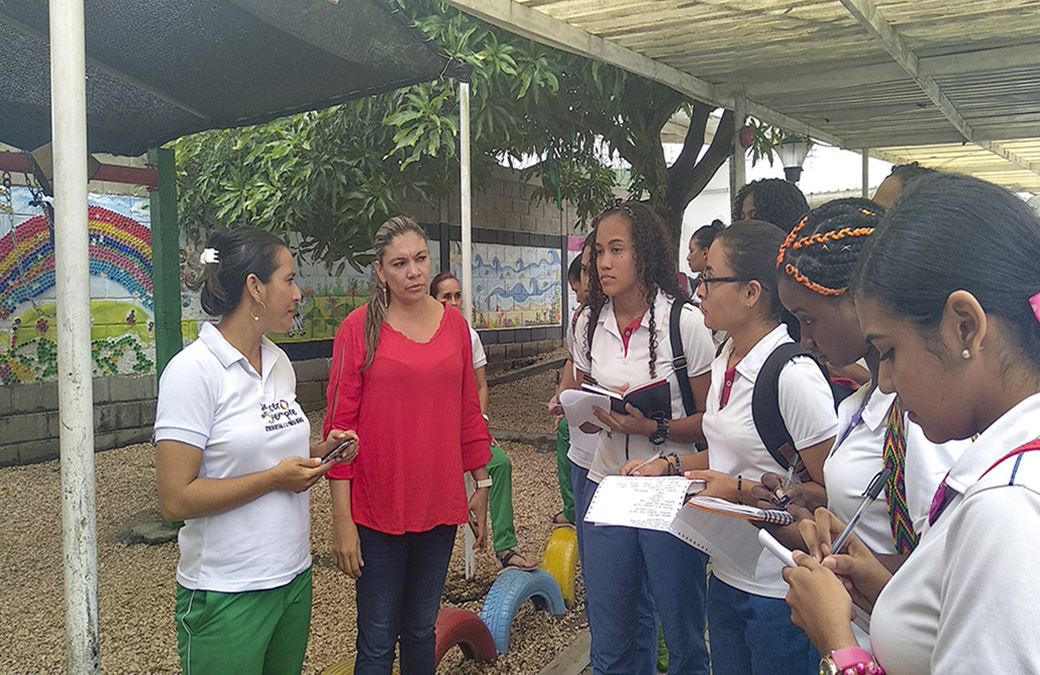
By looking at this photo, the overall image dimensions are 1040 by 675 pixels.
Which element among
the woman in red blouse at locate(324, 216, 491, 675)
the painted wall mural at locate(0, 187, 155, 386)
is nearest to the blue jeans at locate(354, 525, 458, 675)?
the woman in red blouse at locate(324, 216, 491, 675)

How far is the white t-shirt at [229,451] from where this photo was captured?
6.82ft

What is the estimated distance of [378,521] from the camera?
2670 millimetres

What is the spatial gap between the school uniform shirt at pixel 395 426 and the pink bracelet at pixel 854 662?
1.75 meters

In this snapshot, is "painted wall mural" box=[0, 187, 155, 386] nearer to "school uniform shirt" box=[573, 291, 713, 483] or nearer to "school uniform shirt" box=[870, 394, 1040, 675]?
"school uniform shirt" box=[573, 291, 713, 483]

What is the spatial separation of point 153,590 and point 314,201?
3790mm

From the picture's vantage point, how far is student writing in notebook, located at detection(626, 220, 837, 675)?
2021 millimetres

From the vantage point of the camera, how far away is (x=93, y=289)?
7.71m

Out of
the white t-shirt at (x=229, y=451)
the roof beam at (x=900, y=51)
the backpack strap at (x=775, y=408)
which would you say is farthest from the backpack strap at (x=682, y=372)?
the roof beam at (x=900, y=51)

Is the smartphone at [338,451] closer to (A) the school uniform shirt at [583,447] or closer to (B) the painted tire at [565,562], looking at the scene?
(A) the school uniform shirt at [583,447]

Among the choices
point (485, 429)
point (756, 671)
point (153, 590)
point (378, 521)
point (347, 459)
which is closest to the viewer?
point (756, 671)

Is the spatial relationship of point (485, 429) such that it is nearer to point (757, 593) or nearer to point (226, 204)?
point (757, 593)

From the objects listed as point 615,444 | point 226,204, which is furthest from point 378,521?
point 226,204

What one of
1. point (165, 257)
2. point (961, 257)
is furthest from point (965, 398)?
point (165, 257)

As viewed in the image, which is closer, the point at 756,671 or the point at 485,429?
the point at 756,671
